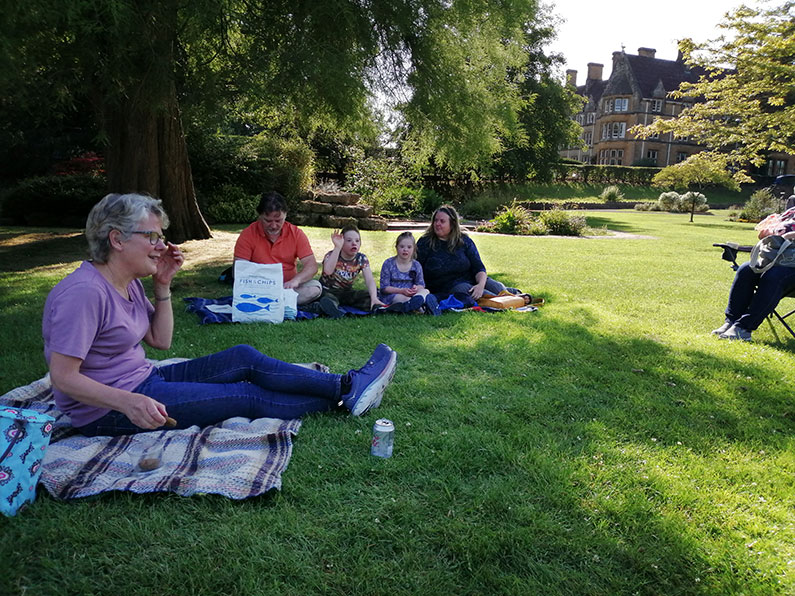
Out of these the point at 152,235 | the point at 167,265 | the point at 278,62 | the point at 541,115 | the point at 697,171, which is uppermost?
the point at 541,115

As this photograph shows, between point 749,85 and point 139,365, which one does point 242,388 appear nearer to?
point 139,365

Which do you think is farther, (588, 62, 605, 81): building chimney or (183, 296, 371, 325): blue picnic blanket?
(588, 62, 605, 81): building chimney

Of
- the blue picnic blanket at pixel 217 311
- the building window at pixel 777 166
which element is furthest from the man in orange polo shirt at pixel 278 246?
the building window at pixel 777 166

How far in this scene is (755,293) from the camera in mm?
5879

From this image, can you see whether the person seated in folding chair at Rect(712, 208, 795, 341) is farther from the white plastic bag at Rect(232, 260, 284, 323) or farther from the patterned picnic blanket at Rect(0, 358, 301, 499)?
the patterned picnic blanket at Rect(0, 358, 301, 499)

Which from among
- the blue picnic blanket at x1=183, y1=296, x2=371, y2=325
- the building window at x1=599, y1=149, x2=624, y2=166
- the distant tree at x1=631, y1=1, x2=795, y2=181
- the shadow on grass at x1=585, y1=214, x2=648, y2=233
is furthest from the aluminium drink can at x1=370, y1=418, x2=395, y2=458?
the building window at x1=599, y1=149, x2=624, y2=166

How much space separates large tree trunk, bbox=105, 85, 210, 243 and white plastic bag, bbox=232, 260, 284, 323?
6230 millimetres

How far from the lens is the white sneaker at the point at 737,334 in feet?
19.2

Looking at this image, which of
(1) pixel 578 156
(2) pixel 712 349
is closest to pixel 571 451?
(2) pixel 712 349

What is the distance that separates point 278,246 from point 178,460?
3.96 m

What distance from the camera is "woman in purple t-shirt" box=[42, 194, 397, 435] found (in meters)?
2.62

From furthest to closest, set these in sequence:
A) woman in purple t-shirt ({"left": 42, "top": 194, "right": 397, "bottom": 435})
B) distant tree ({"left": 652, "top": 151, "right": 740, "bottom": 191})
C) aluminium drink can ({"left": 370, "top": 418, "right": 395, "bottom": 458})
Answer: distant tree ({"left": 652, "top": 151, "right": 740, "bottom": 191})
aluminium drink can ({"left": 370, "top": 418, "right": 395, "bottom": 458})
woman in purple t-shirt ({"left": 42, "top": 194, "right": 397, "bottom": 435})

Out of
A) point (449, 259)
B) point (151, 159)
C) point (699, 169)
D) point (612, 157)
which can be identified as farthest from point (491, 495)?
point (612, 157)

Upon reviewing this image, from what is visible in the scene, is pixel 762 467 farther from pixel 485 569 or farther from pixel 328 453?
pixel 328 453
